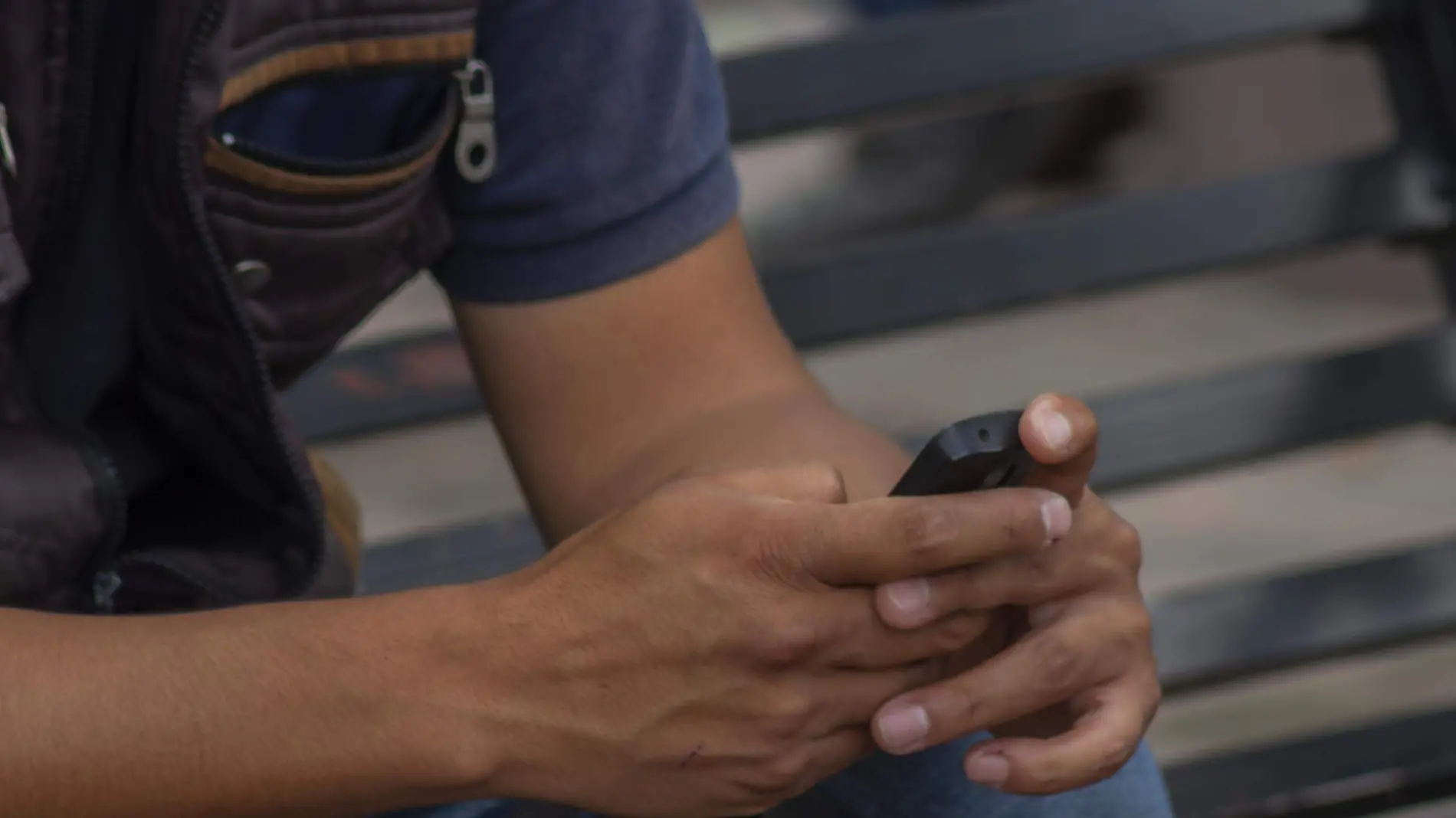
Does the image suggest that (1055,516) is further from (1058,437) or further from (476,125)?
(476,125)

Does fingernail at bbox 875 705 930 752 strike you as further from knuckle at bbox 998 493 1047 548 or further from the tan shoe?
the tan shoe

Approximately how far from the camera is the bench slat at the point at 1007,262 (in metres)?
1.69

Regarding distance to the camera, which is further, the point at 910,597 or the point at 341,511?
the point at 341,511

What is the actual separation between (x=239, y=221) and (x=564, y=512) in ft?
1.09

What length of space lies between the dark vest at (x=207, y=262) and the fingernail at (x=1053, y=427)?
1.45ft

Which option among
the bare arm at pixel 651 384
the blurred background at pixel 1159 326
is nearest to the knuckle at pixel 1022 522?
the bare arm at pixel 651 384

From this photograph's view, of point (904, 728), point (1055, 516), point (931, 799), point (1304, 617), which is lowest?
point (1304, 617)

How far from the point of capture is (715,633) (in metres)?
0.91

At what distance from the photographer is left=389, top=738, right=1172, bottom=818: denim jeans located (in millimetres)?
1049

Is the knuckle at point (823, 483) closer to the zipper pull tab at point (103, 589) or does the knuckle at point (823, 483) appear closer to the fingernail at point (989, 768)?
the fingernail at point (989, 768)

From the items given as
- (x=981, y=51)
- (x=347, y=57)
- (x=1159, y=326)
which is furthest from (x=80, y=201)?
(x=1159, y=326)

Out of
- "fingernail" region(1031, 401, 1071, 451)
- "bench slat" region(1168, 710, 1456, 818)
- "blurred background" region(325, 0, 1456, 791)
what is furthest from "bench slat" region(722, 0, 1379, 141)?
"fingernail" region(1031, 401, 1071, 451)

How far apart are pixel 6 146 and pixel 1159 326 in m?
2.64

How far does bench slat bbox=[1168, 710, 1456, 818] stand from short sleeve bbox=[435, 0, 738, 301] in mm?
853
